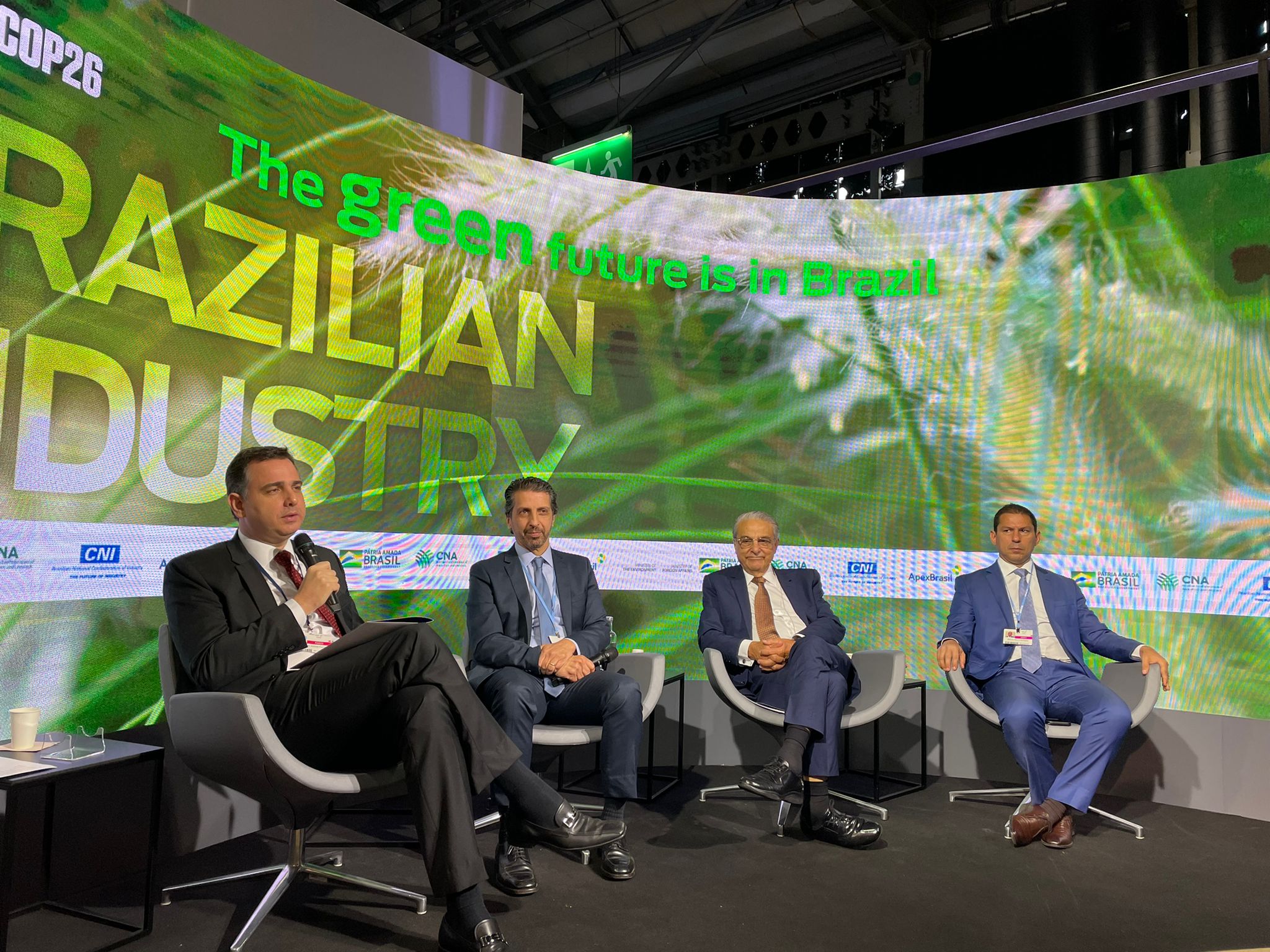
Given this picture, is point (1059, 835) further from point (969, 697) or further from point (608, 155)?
point (608, 155)

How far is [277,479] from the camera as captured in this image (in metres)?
2.65

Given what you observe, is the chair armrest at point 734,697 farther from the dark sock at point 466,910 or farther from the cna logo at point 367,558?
the dark sock at point 466,910

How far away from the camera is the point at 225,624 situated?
8.10 feet

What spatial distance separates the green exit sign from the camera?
21.5 ft

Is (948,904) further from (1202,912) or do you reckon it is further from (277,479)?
(277,479)

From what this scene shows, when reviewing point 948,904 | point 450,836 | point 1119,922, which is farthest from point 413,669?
point 1119,922

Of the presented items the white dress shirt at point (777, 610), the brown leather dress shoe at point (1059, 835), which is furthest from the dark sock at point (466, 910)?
the brown leather dress shoe at point (1059, 835)

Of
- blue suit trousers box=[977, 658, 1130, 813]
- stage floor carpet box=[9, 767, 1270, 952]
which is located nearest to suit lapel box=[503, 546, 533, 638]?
stage floor carpet box=[9, 767, 1270, 952]

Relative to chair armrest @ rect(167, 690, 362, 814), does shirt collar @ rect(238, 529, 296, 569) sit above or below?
above

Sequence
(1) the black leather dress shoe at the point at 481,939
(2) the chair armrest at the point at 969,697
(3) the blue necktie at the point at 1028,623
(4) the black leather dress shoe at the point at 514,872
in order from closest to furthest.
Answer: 1. (1) the black leather dress shoe at the point at 481,939
2. (4) the black leather dress shoe at the point at 514,872
3. (2) the chair armrest at the point at 969,697
4. (3) the blue necktie at the point at 1028,623

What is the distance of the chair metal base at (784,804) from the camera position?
3.50 metres

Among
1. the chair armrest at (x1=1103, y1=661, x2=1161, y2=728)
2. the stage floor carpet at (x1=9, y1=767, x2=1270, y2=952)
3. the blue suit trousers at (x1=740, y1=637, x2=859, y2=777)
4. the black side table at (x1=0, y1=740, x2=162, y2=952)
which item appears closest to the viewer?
the black side table at (x1=0, y1=740, x2=162, y2=952)

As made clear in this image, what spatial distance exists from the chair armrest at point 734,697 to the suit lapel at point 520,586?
734 mm

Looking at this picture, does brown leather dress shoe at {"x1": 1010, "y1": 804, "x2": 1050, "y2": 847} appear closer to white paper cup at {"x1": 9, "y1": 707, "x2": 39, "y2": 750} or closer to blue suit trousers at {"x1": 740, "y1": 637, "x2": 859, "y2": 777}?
blue suit trousers at {"x1": 740, "y1": 637, "x2": 859, "y2": 777}
